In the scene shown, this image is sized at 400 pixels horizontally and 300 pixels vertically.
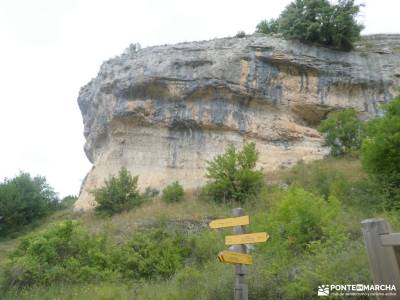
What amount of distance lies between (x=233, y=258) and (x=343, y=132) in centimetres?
1582

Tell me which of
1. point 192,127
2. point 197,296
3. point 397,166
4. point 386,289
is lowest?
point 197,296

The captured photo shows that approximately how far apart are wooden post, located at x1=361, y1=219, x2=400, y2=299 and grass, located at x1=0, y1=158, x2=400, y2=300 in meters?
2.54

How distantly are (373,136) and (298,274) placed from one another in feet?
24.1

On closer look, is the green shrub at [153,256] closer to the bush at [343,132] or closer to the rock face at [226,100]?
the rock face at [226,100]

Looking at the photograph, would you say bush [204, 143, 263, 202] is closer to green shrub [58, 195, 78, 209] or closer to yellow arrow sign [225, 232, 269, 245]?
yellow arrow sign [225, 232, 269, 245]

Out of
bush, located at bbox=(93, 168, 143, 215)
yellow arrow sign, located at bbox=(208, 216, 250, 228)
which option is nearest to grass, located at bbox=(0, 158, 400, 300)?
yellow arrow sign, located at bbox=(208, 216, 250, 228)

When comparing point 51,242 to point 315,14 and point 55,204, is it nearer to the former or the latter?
point 55,204

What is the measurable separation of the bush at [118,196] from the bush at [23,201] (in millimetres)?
5563

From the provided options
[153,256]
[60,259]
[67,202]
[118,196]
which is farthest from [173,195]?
[67,202]

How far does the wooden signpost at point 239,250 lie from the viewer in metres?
5.40

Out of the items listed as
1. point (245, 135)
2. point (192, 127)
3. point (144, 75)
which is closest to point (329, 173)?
point (245, 135)

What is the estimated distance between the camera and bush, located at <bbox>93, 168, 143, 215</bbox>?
61.4 feet

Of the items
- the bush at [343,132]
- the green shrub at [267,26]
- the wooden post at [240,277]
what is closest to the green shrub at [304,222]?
the wooden post at [240,277]

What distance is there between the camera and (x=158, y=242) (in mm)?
11984
